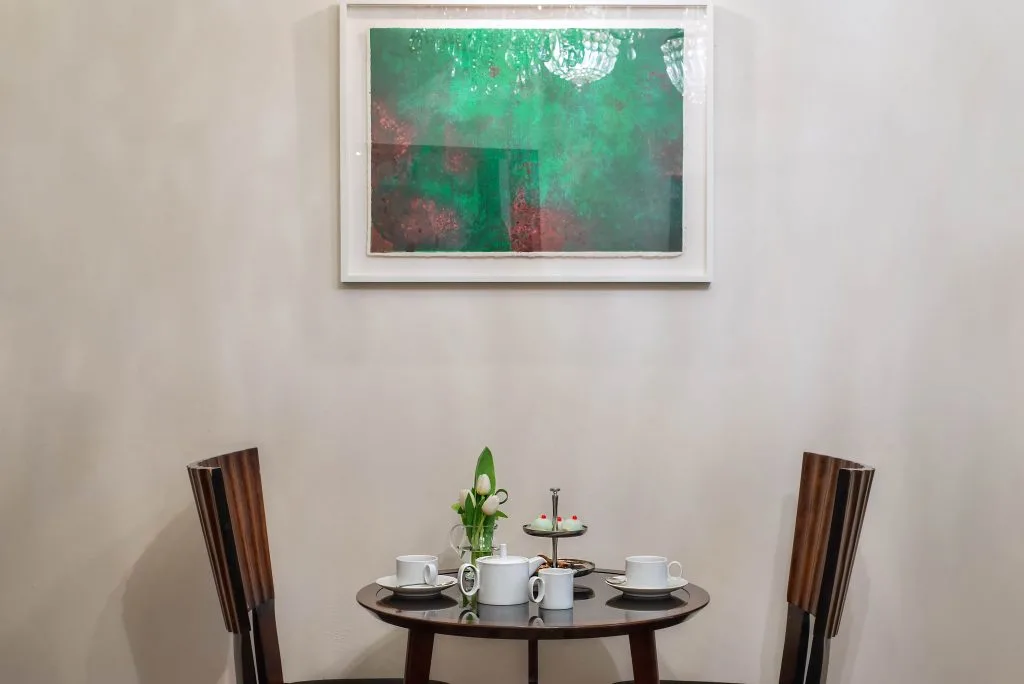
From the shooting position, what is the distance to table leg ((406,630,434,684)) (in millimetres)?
1898

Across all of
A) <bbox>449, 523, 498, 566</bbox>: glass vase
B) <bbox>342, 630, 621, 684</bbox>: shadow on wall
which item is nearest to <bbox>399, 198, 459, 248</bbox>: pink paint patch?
<bbox>449, 523, 498, 566</bbox>: glass vase

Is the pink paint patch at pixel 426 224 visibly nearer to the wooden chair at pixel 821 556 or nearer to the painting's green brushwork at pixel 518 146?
the painting's green brushwork at pixel 518 146

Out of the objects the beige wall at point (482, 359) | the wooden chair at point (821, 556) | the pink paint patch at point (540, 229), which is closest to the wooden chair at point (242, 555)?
the beige wall at point (482, 359)

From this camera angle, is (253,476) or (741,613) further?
(741,613)

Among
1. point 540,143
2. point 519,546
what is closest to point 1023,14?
point 540,143

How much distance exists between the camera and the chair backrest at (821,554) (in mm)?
1882

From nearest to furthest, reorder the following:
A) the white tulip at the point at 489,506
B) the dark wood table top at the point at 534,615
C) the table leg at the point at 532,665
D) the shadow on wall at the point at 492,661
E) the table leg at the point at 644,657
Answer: the dark wood table top at the point at 534,615
the table leg at the point at 644,657
the white tulip at the point at 489,506
the table leg at the point at 532,665
the shadow on wall at the point at 492,661

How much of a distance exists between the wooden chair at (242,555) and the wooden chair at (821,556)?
1029 mm

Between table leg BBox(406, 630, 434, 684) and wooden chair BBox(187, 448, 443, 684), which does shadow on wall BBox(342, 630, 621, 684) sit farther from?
table leg BBox(406, 630, 434, 684)

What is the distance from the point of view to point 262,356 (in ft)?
8.32

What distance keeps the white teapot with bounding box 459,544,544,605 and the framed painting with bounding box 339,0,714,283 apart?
3.00 feet

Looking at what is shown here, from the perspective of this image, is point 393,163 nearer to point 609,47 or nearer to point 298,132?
point 298,132

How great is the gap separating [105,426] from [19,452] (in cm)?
25

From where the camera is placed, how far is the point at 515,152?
8.32 ft
